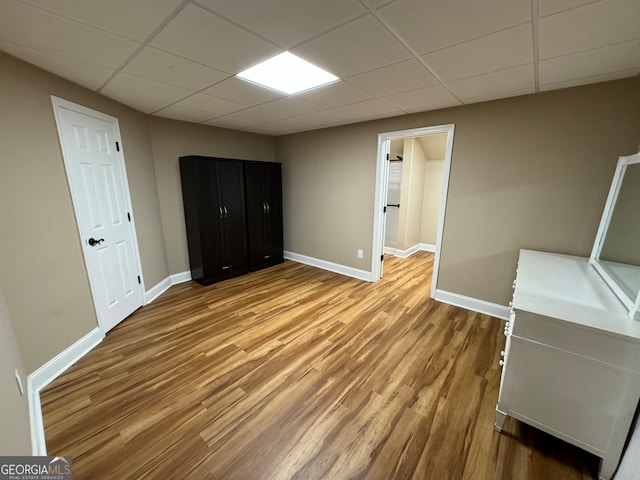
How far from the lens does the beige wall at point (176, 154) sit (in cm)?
328

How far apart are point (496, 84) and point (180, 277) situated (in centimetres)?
429

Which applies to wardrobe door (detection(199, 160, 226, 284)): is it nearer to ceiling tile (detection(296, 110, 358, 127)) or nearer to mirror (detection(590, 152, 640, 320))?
ceiling tile (detection(296, 110, 358, 127))

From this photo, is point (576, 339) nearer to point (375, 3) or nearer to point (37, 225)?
point (375, 3)

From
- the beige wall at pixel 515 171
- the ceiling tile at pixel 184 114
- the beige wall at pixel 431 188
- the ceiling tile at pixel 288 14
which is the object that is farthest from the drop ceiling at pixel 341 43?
the beige wall at pixel 431 188

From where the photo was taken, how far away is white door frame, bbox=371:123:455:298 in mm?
2832

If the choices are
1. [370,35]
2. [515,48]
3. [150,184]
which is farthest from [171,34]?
[150,184]

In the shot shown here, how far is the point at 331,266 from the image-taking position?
427 centimetres

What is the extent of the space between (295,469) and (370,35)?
2.37 metres

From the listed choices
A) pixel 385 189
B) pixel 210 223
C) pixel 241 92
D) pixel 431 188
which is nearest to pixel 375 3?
pixel 241 92

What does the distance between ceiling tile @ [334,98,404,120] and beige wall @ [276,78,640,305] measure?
235 mm

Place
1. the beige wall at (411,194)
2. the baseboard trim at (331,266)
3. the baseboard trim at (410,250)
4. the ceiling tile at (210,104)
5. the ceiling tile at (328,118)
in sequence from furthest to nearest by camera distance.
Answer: the baseboard trim at (410,250)
the beige wall at (411,194)
the baseboard trim at (331,266)
the ceiling tile at (328,118)
the ceiling tile at (210,104)

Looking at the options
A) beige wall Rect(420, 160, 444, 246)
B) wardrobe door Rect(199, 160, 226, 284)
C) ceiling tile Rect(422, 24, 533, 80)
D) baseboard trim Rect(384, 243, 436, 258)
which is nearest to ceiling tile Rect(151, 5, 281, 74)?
ceiling tile Rect(422, 24, 533, 80)

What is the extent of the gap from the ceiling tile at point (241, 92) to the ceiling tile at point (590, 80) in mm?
2313

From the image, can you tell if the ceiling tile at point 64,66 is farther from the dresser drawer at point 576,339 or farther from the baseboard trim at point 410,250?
the baseboard trim at point 410,250
